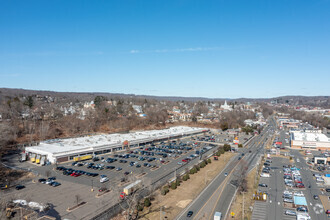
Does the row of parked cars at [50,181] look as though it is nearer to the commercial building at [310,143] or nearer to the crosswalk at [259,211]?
the crosswalk at [259,211]

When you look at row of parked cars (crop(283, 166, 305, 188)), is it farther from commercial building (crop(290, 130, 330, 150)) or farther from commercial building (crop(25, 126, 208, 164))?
commercial building (crop(25, 126, 208, 164))

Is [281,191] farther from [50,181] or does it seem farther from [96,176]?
[50,181]

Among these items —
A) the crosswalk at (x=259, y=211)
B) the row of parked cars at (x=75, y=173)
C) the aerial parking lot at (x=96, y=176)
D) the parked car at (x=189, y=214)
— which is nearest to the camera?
the parked car at (x=189, y=214)

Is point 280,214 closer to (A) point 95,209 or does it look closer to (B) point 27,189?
(A) point 95,209

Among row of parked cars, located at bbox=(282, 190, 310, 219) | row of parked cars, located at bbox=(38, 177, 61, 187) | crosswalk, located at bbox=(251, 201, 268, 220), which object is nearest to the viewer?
crosswalk, located at bbox=(251, 201, 268, 220)

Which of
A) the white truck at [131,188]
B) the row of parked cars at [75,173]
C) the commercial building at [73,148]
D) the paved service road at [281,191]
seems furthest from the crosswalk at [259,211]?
the commercial building at [73,148]

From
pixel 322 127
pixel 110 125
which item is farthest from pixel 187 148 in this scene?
pixel 322 127

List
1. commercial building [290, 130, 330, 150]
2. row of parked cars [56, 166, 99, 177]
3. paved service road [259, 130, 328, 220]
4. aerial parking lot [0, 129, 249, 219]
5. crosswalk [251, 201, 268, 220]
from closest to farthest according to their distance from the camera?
crosswalk [251, 201, 268, 220] → paved service road [259, 130, 328, 220] → aerial parking lot [0, 129, 249, 219] → row of parked cars [56, 166, 99, 177] → commercial building [290, 130, 330, 150]

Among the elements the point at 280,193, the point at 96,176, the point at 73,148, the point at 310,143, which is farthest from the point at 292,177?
the point at 73,148


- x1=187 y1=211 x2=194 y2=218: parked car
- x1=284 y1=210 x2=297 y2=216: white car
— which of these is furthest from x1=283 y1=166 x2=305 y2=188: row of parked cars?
x1=187 y1=211 x2=194 y2=218: parked car
